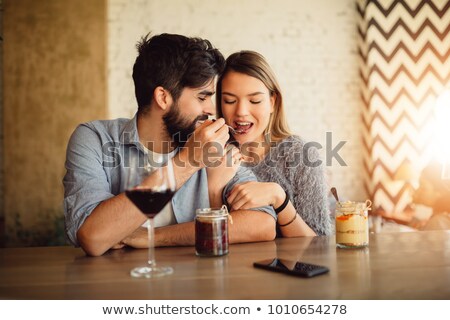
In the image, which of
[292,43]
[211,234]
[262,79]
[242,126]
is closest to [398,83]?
[292,43]

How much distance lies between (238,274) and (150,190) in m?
0.22

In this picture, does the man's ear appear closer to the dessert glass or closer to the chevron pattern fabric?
the dessert glass

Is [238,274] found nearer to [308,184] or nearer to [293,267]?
[293,267]

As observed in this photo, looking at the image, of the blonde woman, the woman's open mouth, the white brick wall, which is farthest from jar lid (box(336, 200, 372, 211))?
the white brick wall

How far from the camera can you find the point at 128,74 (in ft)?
9.48

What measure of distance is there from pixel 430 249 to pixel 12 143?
8.04 feet

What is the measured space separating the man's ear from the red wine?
738 mm

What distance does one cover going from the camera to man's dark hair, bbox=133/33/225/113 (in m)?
1.48

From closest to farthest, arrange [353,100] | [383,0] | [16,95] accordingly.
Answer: [16,95], [383,0], [353,100]

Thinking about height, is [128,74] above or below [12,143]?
above

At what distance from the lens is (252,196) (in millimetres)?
1170

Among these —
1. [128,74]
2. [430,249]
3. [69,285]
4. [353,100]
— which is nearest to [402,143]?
[353,100]

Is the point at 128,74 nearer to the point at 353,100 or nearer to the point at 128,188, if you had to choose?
the point at 353,100

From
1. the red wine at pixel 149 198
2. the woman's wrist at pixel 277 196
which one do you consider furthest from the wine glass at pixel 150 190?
the woman's wrist at pixel 277 196
